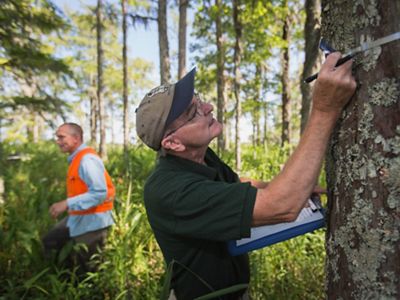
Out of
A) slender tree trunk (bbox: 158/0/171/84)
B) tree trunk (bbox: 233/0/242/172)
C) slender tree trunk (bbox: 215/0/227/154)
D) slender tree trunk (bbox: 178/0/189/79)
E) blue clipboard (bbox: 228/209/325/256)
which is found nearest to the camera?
blue clipboard (bbox: 228/209/325/256)

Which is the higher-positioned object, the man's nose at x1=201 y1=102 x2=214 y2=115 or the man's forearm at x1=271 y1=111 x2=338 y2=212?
the man's nose at x1=201 y1=102 x2=214 y2=115

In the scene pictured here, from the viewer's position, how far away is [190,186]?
52.6 inches

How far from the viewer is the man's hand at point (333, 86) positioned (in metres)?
1.13

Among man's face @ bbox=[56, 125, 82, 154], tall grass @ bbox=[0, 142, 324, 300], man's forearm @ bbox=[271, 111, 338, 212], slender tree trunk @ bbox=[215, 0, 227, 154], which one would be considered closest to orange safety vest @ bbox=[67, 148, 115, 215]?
man's face @ bbox=[56, 125, 82, 154]

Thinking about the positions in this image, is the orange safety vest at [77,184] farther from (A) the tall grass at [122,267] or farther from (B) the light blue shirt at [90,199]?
(A) the tall grass at [122,267]

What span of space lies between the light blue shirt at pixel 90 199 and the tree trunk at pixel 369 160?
308 centimetres

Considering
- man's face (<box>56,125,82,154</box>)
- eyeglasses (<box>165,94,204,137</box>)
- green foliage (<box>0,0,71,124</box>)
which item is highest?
green foliage (<box>0,0,71,124</box>)

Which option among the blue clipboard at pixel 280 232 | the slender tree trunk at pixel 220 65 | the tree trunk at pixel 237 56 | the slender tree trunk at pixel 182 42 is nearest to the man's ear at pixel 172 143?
the blue clipboard at pixel 280 232

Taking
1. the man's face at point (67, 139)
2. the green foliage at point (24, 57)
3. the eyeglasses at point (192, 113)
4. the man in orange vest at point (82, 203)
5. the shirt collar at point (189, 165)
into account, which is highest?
the green foliage at point (24, 57)

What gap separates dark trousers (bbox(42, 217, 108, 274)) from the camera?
3.96m

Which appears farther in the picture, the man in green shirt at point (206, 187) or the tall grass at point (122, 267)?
the tall grass at point (122, 267)

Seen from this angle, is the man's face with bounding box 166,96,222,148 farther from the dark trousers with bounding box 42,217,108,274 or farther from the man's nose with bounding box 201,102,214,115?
the dark trousers with bounding box 42,217,108,274

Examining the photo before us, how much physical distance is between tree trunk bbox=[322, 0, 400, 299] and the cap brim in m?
0.67

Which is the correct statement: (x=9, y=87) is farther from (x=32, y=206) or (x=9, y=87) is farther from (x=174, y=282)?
(x=174, y=282)
